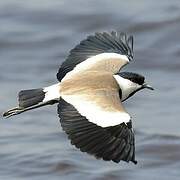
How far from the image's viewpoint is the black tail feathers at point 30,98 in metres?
6.88

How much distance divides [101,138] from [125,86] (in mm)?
800

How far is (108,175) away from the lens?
851cm

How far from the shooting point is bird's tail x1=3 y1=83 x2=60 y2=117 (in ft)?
22.4

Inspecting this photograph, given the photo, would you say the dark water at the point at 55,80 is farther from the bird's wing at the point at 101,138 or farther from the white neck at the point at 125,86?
the bird's wing at the point at 101,138

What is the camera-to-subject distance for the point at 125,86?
7109 millimetres

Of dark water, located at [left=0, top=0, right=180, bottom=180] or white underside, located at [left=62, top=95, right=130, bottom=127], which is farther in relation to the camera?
dark water, located at [left=0, top=0, right=180, bottom=180]

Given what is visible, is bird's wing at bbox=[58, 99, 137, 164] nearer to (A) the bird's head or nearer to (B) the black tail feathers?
(B) the black tail feathers

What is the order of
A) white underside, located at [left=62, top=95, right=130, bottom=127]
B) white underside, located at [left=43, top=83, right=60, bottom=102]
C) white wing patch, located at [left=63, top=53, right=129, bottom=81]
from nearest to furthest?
white underside, located at [left=62, top=95, right=130, bottom=127] → white underside, located at [left=43, top=83, right=60, bottom=102] → white wing patch, located at [left=63, top=53, right=129, bottom=81]

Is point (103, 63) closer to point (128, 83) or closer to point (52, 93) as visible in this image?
point (128, 83)

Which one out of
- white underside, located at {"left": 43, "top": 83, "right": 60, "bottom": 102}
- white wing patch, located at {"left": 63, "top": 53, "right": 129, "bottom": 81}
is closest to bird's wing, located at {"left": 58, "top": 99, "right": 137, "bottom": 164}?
white underside, located at {"left": 43, "top": 83, "right": 60, "bottom": 102}

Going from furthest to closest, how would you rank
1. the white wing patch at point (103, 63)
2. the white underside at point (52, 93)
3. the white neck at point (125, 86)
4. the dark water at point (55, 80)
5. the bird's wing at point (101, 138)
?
1. the dark water at point (55, 80)
2. the white wing patch at point (103, 63)
3. the white neck at point (125, 86)
4. the white underside at point (52, 93)
5. the bird's wing at point (101, 138)

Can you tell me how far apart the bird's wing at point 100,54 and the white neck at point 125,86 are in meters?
0.32

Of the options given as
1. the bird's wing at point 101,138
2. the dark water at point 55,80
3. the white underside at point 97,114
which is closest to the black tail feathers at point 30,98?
the white underside at point 97,114

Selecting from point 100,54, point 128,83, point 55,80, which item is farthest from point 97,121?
point 55,80
